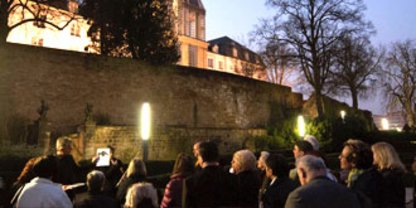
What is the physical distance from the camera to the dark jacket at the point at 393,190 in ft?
14.4

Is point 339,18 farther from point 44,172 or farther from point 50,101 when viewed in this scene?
point 44,172

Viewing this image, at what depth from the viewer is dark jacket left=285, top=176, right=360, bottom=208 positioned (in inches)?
Answer: 121

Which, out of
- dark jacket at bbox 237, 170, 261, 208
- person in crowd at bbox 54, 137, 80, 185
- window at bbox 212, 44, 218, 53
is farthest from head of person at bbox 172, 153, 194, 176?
window at bbox 212, 44, 218, 53

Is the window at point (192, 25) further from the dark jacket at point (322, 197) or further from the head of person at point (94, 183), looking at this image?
the dark jacket at point (322, 197)

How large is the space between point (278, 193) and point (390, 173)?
138 centimetres

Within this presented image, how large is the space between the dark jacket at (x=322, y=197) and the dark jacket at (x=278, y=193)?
1.24m

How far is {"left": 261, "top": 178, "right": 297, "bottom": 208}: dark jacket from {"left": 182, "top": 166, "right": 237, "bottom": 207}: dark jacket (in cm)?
47

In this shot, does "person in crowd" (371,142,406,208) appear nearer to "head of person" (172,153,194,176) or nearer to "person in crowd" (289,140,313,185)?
"person in crowd" (289,140,313,185)

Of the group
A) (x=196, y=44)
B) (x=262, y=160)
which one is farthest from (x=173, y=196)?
(x=196, y=44)

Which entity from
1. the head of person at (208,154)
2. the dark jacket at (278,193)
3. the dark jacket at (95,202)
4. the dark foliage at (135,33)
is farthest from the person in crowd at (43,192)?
the dark foliage at (135,33)

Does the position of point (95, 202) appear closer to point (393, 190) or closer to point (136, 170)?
point (136, 170)

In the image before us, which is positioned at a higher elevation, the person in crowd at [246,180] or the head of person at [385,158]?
the head of person at [385,158]

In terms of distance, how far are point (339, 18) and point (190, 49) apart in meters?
30.9

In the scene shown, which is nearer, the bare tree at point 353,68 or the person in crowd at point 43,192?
the person in crowd at point 43,192
